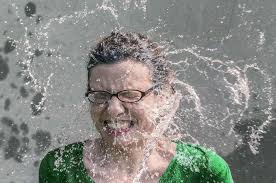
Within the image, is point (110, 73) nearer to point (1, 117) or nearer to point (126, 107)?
point (126, 107)

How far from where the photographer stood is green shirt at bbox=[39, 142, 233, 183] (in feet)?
7.98

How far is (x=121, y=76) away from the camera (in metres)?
2.33

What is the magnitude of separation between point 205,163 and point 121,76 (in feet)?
1.52

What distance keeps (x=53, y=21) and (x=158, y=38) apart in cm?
71

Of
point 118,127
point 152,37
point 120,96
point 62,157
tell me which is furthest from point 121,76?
point 152,37

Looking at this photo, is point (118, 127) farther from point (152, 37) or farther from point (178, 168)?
point (152, 37)

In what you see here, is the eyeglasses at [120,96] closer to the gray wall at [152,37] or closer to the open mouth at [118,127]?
the open mouth at [118,127]

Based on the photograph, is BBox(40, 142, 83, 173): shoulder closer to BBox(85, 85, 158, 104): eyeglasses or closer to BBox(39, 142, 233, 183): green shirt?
BBox(39, 142, 233, 183): green shirt

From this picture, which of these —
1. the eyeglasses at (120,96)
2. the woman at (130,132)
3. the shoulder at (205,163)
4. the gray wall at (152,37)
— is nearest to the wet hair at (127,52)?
the woman at (130,132)

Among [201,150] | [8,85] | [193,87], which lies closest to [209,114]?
[193,87]

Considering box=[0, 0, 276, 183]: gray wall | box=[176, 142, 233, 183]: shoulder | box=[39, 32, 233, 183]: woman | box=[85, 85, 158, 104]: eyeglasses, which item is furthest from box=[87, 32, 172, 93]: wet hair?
box=[0, 0, 276, 183]: gray wall

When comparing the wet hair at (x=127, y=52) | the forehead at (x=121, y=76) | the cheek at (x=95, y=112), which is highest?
the wet hair at (x=127, y=52)

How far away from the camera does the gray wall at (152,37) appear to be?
14.3 feet

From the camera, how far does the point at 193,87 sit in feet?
14.3
